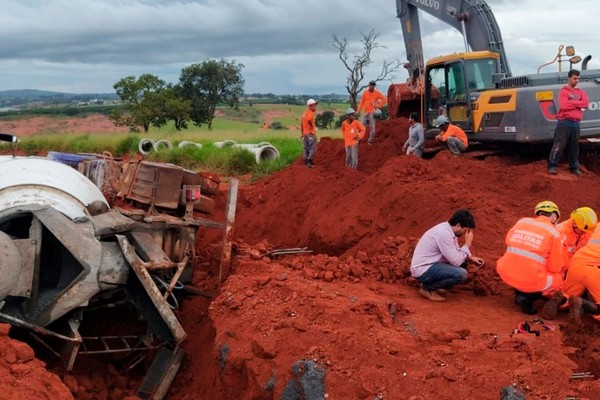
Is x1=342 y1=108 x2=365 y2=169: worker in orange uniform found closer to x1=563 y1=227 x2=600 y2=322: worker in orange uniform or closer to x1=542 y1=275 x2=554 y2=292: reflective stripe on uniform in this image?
x1=542 y1=275 x2=554 y2=292: reflective stripe on uniform

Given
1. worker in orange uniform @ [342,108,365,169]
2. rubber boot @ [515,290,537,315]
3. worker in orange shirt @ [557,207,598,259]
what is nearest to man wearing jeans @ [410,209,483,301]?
rubber boot @ [515,290,537,315]

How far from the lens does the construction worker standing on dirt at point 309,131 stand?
14.4 meters

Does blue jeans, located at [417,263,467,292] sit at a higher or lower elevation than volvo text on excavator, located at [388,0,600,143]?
lower

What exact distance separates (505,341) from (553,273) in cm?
173

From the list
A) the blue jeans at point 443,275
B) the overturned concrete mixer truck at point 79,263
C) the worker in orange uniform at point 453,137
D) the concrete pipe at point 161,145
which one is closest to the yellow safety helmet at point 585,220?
the blue jeans at point 443,275

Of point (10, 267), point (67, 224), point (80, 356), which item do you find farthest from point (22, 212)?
point (80, 356)

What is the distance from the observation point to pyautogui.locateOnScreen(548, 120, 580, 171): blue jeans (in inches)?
412

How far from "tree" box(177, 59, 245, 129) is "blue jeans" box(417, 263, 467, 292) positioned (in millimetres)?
38638

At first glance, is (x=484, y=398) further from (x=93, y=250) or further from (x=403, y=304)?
(x=93, y=250)

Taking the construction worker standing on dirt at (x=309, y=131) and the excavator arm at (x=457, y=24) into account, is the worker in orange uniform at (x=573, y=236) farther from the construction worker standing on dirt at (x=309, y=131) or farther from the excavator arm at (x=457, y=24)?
the construction worker standing on dirt at (x=309, y=131)

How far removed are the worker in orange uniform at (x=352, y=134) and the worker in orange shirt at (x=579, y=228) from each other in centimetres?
655

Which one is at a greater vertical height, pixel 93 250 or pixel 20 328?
pixel 93 250

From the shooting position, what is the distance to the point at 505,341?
214 inches

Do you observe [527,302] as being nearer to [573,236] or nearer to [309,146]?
[573,236]
